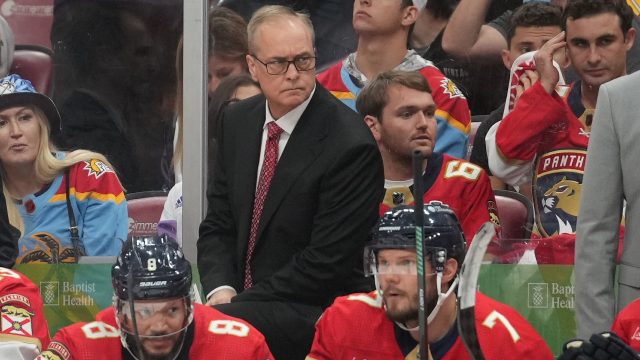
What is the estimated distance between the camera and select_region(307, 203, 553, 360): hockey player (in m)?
3.75

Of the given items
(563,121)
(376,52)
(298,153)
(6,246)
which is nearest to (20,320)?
(6,246)

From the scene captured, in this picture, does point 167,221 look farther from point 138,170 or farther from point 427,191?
point 427,191

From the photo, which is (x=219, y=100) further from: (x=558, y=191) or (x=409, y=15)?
(x=558, y=191)

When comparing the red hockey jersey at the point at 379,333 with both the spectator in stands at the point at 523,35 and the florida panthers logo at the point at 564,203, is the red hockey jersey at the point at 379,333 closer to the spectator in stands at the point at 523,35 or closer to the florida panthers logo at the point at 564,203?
the florida panthers logo at the point at 564,203

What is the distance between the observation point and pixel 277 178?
14.7ft

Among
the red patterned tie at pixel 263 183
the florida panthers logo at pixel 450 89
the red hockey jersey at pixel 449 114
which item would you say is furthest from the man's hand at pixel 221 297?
the florida panthers logo at pixel 450 89

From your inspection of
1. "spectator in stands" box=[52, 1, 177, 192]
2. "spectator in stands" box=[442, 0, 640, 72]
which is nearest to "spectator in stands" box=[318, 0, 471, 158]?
"spectator in stands" box=[442, 0, 640, 72]

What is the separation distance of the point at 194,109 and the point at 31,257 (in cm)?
82

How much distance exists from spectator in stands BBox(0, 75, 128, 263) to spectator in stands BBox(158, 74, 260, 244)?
0.17 m

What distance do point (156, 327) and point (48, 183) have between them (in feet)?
4.94

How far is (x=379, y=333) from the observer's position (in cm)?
392

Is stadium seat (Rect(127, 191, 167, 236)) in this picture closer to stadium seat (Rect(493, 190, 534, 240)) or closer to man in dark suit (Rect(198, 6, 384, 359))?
man in dark suit (Rect(198, 6, 384, 359))

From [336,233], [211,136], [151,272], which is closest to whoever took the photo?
[151,272]

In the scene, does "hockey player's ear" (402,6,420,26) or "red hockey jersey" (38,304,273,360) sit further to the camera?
"hockey player's ear" (402,6,420,26)
